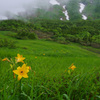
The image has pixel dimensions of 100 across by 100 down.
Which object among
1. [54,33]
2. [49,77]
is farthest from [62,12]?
[49,77]

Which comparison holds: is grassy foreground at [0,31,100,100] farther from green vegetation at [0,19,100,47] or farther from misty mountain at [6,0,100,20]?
misty mountain at [6,0,100,20]

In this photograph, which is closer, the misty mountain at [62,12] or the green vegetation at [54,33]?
the green vegetation at [54,33]

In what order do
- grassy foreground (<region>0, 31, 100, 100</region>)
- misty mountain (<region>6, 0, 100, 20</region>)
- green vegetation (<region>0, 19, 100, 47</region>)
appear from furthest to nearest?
misty mountain (<region>6, 0, 100, 20</region>), green vegetation (<region>0, 19, 100, 47</region>), grassy foreground (<region>0, 31, 100, 100</region>)

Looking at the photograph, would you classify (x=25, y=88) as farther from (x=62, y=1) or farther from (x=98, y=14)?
(x=62, y=1)

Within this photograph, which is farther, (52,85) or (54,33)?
(54,33)

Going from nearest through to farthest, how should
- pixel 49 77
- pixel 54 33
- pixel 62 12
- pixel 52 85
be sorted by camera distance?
pixel 52 85, pixel 49 77, pixel 54 33, pixel 62 12

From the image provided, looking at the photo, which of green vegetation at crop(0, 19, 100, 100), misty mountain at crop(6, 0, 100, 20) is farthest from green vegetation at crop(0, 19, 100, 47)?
misty mountain at crop(6, 0, 100, 20)

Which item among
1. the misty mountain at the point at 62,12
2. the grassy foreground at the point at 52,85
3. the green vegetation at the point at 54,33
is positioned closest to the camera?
the grassy foreground at the point at 52,85

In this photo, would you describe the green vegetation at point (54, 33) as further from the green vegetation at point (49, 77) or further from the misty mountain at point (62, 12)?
the misty mountain at point (62, 12)

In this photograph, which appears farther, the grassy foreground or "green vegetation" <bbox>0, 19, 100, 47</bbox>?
"green vegetation" <bbox>0, 19, 100, 47</bbox>

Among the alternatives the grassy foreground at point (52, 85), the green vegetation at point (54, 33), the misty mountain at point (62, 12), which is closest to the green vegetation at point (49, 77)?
the grassy foreground at point (52, 85)

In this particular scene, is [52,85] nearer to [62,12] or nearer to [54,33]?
[54,33]

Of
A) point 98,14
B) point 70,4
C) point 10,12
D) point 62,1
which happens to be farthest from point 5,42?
point 62,1

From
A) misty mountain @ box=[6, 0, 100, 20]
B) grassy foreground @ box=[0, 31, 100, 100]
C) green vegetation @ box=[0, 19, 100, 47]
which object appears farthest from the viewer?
misty mountain @ box=[6, 0, 100, 20]
